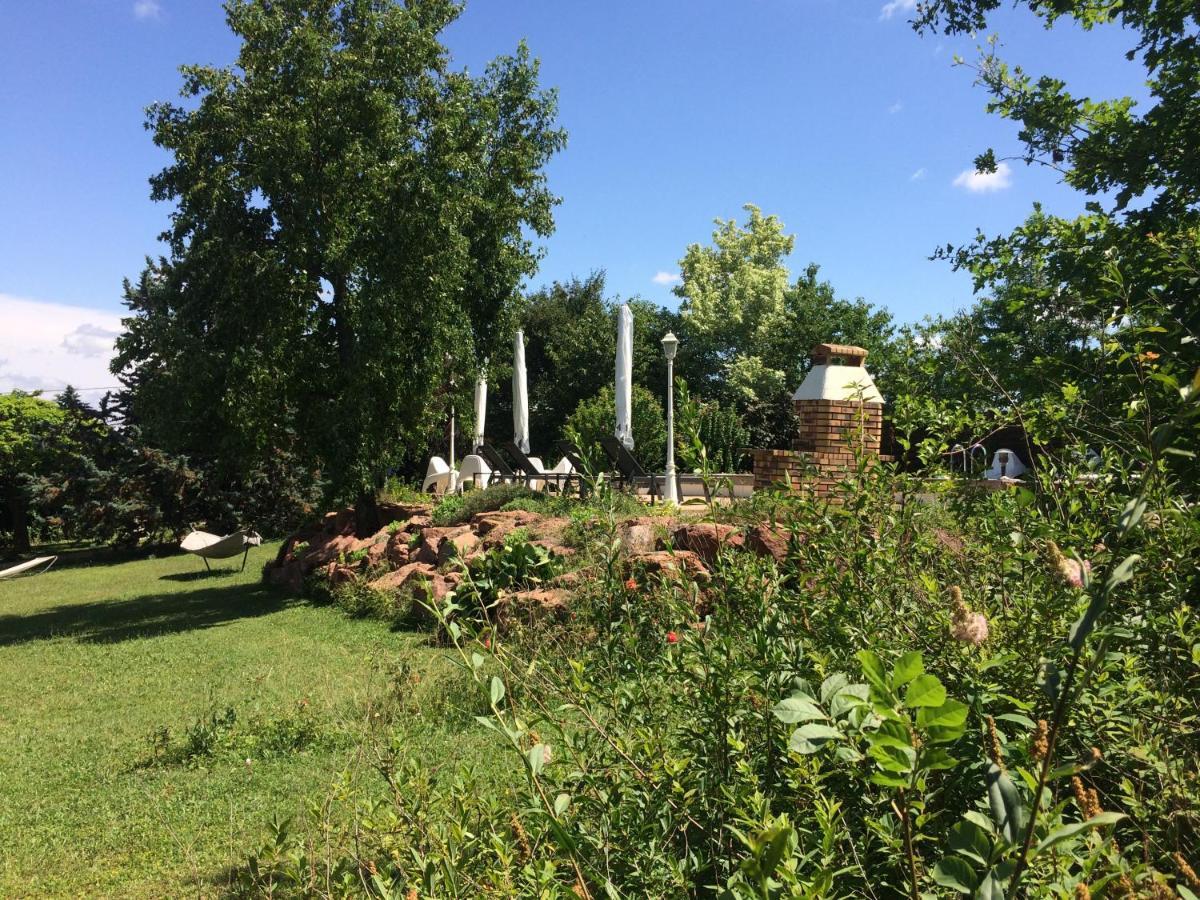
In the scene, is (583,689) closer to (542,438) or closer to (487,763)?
(487,763)

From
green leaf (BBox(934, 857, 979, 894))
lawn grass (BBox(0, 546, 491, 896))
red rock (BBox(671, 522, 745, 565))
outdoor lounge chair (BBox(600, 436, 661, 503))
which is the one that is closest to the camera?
green leaf (BBox(934, 857, 979, 894))

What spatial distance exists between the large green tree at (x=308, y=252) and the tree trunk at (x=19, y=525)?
14.3 metres

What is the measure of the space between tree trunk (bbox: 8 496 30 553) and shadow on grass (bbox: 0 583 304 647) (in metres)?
12.5

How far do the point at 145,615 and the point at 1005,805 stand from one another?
39.9ft

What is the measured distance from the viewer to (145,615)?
426 inches

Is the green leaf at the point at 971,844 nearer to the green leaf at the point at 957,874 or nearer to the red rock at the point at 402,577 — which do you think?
the green leaf at the point at 957,874

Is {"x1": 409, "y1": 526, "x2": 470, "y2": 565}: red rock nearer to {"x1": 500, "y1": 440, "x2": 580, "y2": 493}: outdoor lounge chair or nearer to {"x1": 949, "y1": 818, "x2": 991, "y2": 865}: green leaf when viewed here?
{"x1": 500, "y1": 440, "x2": 580, "y2": 493}: outdoor lounge chair

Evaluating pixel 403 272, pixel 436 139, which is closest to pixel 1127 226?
pixel 403 272

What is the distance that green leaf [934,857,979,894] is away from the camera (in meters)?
0.76

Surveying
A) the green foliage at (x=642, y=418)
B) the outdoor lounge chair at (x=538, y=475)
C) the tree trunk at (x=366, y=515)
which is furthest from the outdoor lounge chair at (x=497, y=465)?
the green foliage at (x=642, y=418)

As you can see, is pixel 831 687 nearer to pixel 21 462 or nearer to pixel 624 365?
pixel 624 365

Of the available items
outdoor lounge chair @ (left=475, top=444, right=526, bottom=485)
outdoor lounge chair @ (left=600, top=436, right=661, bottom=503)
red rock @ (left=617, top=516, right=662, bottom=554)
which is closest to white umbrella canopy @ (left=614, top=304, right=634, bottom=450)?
outdoor lounge chair @ (left=475, top=444, right=526, bottom=485)

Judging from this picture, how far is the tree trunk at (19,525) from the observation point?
22203 mm

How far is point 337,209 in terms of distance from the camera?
429 inches
